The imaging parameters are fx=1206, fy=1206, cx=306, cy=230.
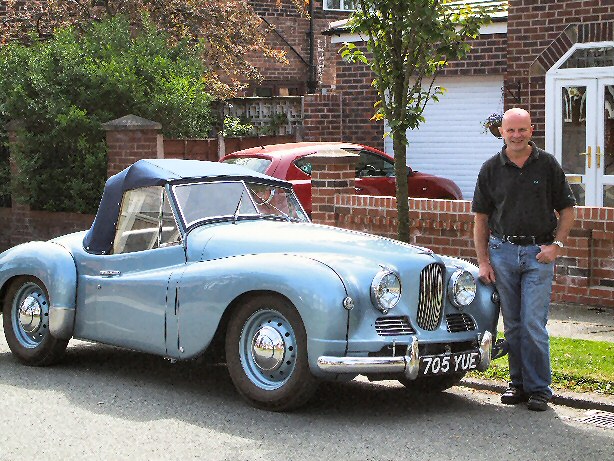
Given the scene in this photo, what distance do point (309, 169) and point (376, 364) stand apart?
8.50m

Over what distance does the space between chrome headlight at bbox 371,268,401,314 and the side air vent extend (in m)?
0.46

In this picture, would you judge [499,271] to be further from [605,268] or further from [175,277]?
[605,268]

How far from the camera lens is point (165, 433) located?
7078 mm

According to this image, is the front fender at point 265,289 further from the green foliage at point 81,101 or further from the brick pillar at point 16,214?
the brick pillar at point 16,214

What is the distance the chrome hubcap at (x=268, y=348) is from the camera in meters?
7.54

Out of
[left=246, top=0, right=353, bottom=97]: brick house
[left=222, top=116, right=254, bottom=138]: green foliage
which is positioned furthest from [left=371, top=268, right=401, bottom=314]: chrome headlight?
[left=246, top=0, right=353, bottom=97]: brick house

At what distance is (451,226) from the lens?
1309 centimetres

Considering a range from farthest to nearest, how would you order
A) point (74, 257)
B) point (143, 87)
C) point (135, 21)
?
point (135, 21), point (143, 87), point (74, 257)

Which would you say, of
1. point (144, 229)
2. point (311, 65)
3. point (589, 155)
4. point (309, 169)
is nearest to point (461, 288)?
Result: point (144, 229)

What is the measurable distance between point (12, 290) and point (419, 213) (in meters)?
5.25

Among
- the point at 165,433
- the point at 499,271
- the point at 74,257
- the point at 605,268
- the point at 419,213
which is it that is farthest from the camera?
the point at 419,213

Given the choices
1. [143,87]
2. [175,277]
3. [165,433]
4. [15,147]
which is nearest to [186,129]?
[143,87]

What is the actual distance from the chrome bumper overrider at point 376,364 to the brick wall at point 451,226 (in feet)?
16.7

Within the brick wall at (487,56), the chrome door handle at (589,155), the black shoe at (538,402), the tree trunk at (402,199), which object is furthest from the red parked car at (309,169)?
the black shoe at (538,402)
